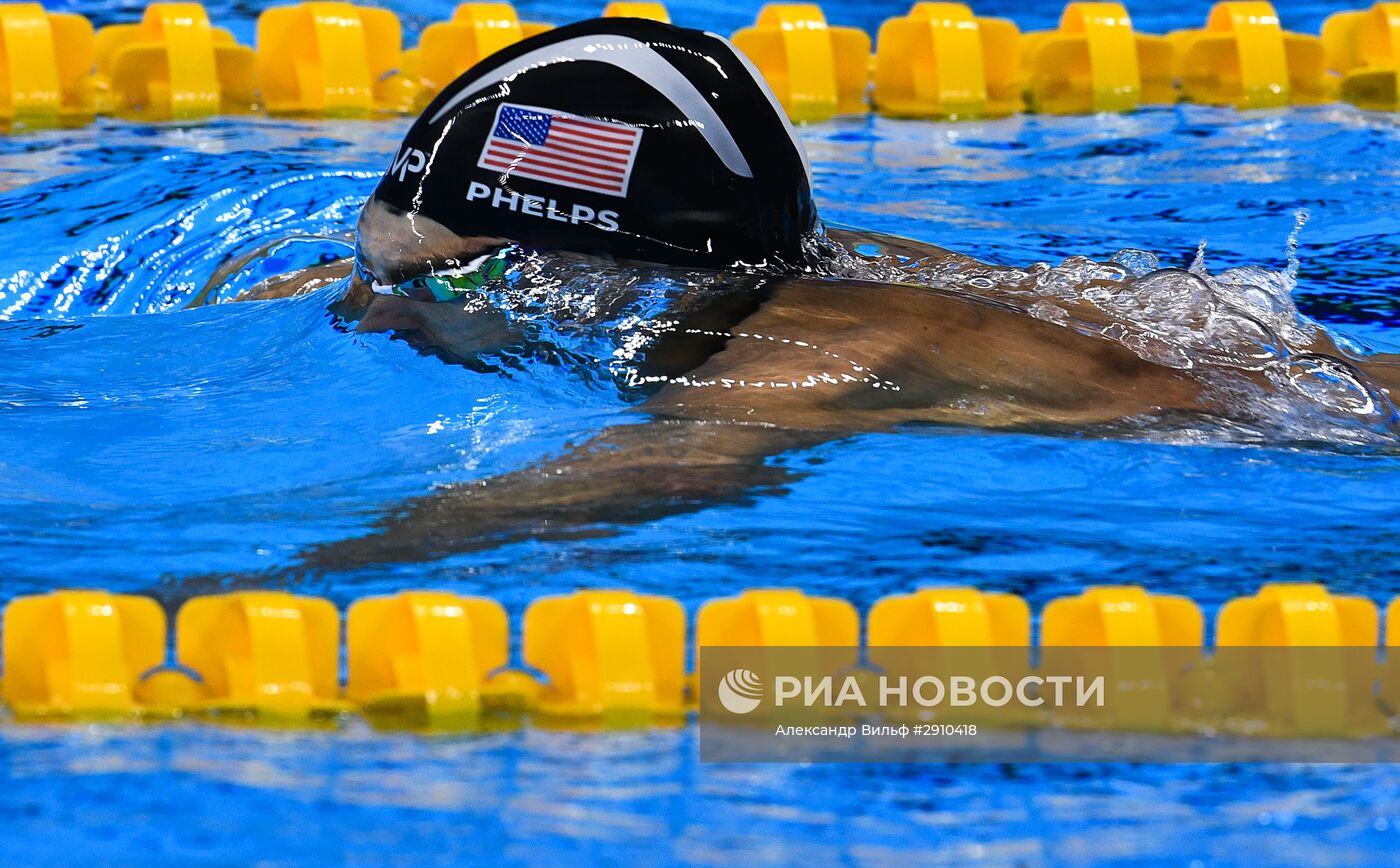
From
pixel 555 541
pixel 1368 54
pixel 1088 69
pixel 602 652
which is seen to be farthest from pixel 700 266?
pixel 1368 54

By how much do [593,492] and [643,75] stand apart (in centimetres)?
90

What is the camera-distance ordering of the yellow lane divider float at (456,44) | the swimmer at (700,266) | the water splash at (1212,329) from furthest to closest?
1. the yellow lane divider float at (456,44)
2. the water splash at (1212,329)
3. the swimmer at (700,266)

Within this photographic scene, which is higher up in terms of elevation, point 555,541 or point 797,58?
point 797,58

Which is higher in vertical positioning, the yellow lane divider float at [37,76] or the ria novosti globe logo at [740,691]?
the yellow lane divider float at [37,76]

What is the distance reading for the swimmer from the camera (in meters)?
2.80

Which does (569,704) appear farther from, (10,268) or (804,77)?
(804,77)

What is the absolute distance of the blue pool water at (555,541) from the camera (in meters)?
1.73

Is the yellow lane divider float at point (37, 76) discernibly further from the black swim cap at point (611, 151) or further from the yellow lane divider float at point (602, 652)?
the yellow lane divider float at point (602, 652)

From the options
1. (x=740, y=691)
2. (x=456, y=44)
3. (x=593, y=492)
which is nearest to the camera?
(x=740, y=691)

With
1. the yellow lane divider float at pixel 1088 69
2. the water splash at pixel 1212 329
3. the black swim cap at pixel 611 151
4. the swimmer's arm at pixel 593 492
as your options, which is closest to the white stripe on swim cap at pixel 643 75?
the black swim cap at pixel 611 151

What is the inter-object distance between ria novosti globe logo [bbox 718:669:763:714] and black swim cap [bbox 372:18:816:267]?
1.19 metres

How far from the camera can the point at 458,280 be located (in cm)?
312

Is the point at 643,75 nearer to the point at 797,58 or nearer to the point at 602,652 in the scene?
the point at 602,652

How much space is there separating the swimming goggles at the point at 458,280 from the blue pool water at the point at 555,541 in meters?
0.12
